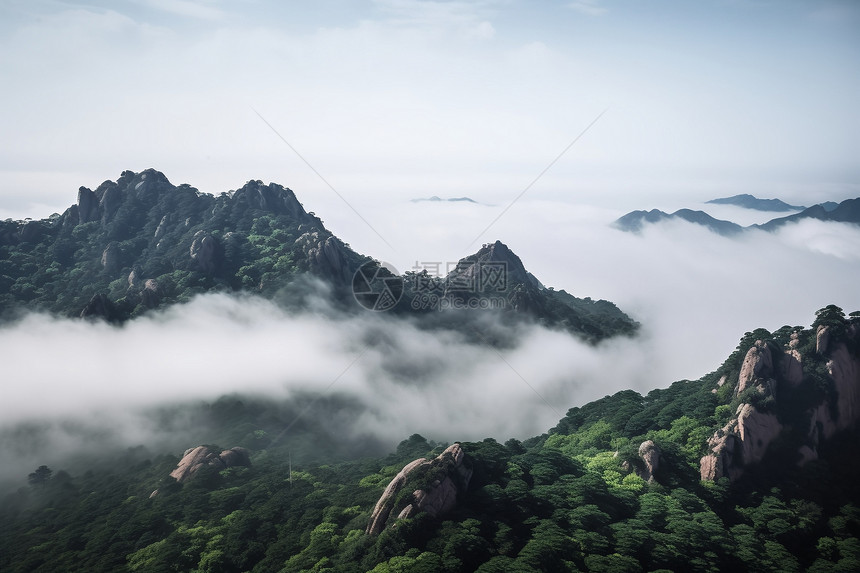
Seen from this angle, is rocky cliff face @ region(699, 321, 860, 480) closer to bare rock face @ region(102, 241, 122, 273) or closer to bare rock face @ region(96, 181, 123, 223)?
bare rock face @ region(102, 241, 122, 273)

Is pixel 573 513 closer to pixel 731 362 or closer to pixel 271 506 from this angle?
pixel 271 506

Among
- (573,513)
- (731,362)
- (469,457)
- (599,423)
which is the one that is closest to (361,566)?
(469,457)

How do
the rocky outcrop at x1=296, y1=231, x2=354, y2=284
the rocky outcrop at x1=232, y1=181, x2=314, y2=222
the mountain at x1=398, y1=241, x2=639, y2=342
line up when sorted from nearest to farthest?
1. the rocky outcrop at x1=296, y1=231, x2=354, y2=284
2. the mountain at x1=398, y1=241, x2=639, y2=342
3. the rocky outcrop at x1=232, y1=181, x2=314, y2=222

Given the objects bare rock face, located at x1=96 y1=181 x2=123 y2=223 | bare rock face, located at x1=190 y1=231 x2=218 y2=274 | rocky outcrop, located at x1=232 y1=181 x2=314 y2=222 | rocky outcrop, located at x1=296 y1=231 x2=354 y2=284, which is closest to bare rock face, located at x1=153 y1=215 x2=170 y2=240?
bare rock face, located at x1=96 y1=181 x2=123 y2=223

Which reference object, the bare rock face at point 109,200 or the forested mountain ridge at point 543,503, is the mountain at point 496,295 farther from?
the bare rock face at point 109,200

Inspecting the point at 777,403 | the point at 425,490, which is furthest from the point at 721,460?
the point at 425,490

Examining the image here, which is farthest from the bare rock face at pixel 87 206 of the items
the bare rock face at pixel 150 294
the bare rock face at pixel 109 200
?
the bare rock face at pixel 150 294
